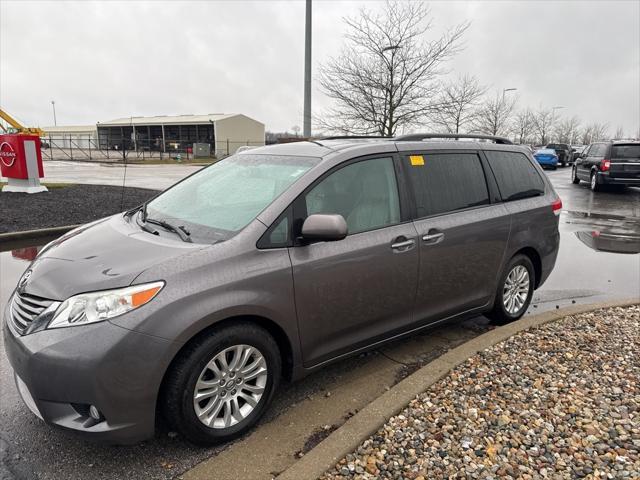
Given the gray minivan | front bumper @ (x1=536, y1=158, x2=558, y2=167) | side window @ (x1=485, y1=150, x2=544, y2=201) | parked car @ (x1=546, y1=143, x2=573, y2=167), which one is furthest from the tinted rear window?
parked car @ (x1=546, y1=143, x2=573, y2=167)

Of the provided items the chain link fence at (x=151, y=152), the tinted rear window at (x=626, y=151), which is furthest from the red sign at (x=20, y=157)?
the chain link fence at (x=151, y=152)

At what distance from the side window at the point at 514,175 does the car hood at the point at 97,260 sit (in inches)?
116

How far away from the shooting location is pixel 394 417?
2.82 metres

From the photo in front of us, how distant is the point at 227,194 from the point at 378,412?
1784 millimetres

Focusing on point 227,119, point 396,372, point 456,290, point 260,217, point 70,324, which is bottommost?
point 396,372

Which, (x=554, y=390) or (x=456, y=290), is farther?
(x=456, y=290)

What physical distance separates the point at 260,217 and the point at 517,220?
2.63 m

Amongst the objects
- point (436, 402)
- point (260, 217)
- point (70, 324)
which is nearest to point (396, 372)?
point (436, 402)

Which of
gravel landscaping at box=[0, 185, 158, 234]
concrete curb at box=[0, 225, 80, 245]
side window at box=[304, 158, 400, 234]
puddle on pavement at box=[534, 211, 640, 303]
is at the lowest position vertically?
puddle on pavement at box=[534, 211, 640, 303]

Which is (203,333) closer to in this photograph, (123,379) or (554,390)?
(123,379)

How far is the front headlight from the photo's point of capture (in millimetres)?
2387

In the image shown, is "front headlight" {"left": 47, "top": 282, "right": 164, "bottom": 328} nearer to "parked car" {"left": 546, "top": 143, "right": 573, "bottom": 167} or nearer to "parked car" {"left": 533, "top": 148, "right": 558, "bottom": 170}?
"parked car" {"left": 533, "top": 148, "right": 558, "bottom": 170}

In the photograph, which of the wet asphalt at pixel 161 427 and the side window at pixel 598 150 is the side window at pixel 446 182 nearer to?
the wet asphalt at pixel 161 427

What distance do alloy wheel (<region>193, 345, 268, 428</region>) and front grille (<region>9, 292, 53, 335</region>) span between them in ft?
3.03
